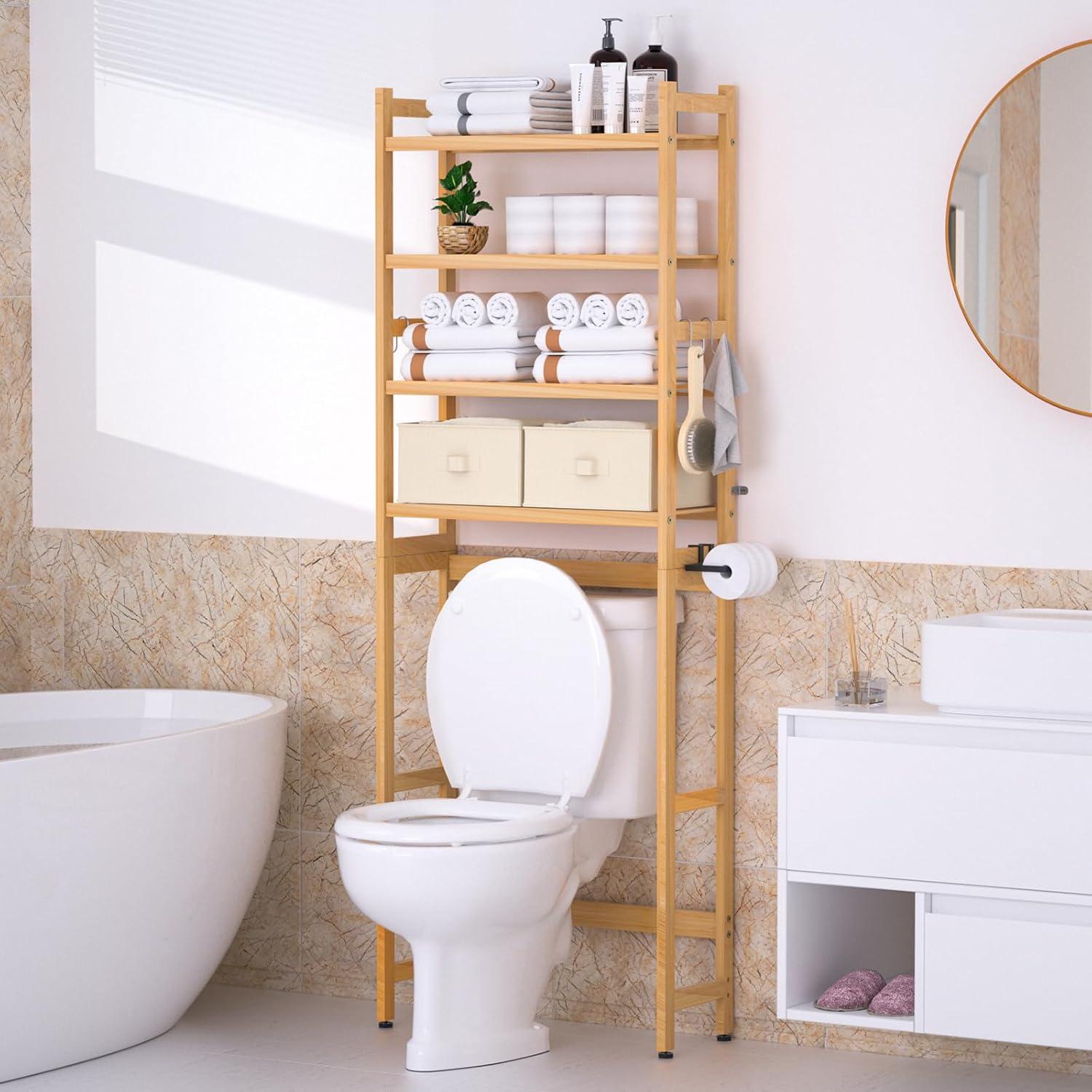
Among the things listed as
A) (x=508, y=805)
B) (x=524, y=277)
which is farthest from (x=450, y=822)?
(x=524, y=277)

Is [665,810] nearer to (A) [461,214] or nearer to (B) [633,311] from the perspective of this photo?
(B) [633,311]

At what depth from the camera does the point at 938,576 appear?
3.38 meters

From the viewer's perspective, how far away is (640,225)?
133 inches

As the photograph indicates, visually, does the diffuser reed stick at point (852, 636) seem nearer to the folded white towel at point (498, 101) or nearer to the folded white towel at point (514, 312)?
the folded white towel at point (514, 312)

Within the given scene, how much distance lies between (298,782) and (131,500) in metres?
0.78

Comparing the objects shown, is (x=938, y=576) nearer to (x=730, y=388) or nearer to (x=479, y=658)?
(x=730, y=388)

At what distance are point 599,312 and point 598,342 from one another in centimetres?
6

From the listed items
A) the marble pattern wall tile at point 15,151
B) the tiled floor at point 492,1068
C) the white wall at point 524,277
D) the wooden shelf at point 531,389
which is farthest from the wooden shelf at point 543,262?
the tiled floor at point 492,1068

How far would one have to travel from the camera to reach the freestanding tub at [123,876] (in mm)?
3080

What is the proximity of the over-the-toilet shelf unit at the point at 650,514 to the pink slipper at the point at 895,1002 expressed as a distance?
0.42 m

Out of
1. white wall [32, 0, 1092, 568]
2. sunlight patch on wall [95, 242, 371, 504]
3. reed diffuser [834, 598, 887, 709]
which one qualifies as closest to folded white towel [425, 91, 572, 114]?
white wall [32, 0, 1092, 568]

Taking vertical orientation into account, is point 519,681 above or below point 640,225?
below

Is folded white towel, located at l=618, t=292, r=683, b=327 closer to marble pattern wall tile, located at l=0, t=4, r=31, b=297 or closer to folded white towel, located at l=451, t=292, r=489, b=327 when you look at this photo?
folded white towel, located at l=451, t=292, r=489, b=327

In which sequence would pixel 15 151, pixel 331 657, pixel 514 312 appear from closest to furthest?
1. pixel 514 312
2. pixel 331 657
3. pixel 15 151
